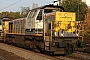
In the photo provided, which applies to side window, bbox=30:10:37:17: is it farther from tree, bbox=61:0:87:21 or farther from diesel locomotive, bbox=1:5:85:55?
tree, bbox=61:0:87:21

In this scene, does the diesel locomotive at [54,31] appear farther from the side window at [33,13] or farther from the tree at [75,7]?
the tree at [75,7]

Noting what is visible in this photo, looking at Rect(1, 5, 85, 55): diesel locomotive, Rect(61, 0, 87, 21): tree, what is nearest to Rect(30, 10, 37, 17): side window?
Rect(1, 5, 85, 55): diesel locomotive

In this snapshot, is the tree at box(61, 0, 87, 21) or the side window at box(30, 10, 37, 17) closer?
the side window at box(30, 10, 37, 17)

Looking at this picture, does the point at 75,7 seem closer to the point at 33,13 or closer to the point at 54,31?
the point at 33,13

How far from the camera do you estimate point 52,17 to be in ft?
47.1

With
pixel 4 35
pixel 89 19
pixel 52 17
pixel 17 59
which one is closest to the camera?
pixel 17 59

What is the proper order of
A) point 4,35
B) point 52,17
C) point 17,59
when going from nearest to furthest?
point 17,59, point 52,17, point 4,35

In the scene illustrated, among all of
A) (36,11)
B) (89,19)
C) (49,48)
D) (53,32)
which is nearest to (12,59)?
(49,48)

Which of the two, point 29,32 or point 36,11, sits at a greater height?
point 36,11

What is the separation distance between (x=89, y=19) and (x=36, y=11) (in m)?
28.5

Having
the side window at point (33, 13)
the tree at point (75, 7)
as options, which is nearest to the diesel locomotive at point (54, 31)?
the side window at point (33, 13)

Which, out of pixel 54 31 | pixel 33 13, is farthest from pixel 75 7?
pixel 54 31

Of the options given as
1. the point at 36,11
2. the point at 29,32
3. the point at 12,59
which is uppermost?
the point at 36,11

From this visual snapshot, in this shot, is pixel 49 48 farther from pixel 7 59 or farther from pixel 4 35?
pixel 4 35
